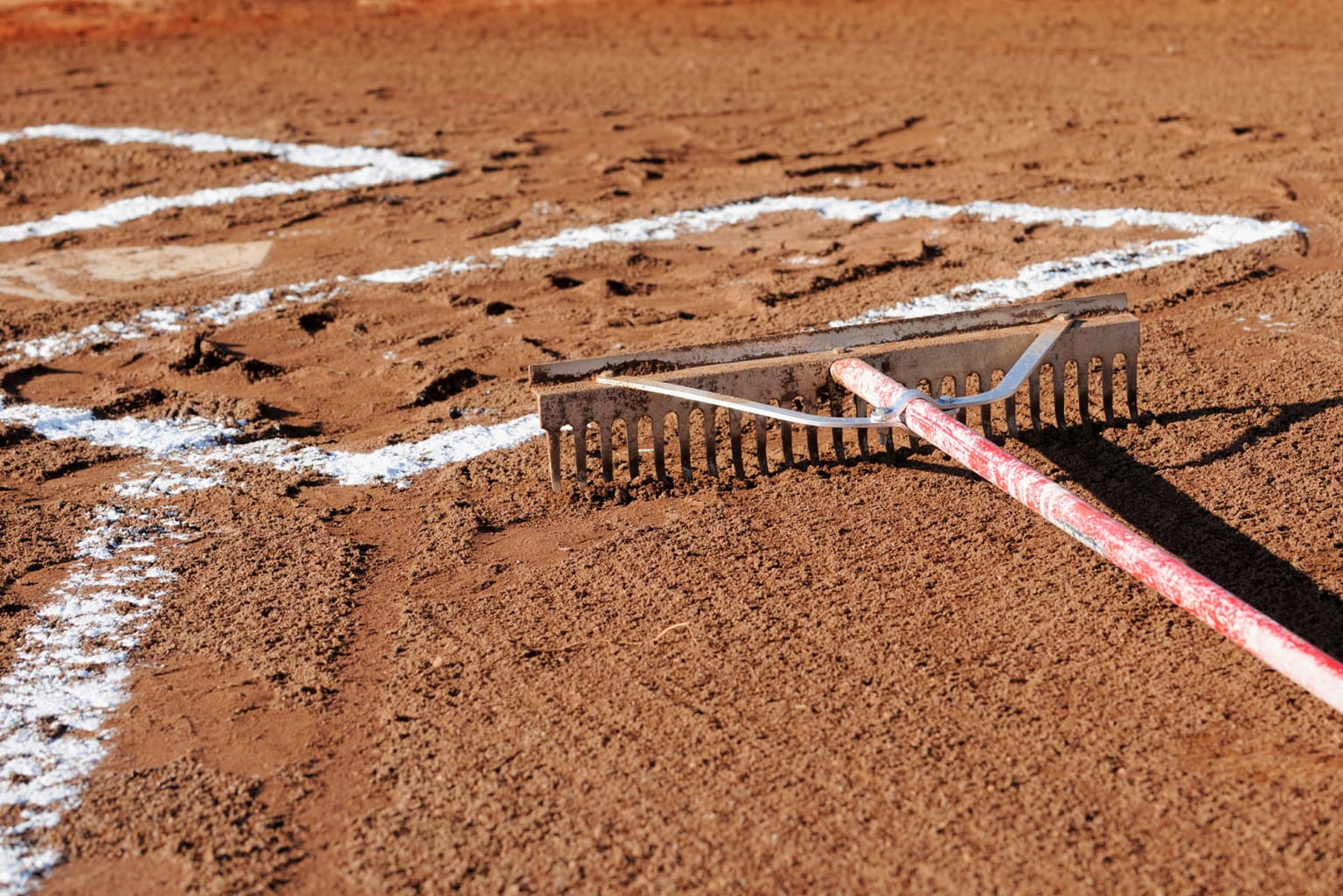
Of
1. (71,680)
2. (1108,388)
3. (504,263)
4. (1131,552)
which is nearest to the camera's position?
(1131,552)

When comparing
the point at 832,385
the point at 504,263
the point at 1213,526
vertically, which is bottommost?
the point at 1213,526

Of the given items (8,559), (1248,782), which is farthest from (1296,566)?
(8,559)

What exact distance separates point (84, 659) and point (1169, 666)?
2.33m

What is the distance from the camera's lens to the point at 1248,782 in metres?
2.18

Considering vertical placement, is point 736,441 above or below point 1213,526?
above

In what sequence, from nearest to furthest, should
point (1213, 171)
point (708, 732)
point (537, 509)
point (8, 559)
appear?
point (708, 732), point (8, 559), point (537, 509), point (1213, 171)

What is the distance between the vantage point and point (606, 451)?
3.37 m

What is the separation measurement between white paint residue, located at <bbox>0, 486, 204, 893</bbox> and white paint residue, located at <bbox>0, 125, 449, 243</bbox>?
3.21 metres

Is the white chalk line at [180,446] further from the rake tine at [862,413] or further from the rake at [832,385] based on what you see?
the rake tine at [862,413]

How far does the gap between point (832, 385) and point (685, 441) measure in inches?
17.4

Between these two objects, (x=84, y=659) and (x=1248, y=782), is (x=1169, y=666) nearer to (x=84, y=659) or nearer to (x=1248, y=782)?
(x=1248, y=782)

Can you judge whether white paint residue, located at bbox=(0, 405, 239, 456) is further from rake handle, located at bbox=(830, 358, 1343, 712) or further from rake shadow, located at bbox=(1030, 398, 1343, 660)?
rake shadow, located at bbox=(1030, 398, 1343, 660)

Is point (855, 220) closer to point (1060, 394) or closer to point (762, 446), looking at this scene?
point (1060, 394)

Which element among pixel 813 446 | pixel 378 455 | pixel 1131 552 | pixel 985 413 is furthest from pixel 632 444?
pixel 1131 552
